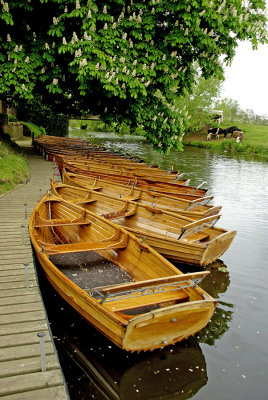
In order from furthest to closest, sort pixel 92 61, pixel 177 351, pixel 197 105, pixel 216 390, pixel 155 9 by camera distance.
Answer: pixel 197 105
pixel 155 9
pixel 92 61
pixel 177 351
pixel 216 390

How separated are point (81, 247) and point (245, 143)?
3740cm

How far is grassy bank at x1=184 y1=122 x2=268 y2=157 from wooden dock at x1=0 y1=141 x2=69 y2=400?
35.3m

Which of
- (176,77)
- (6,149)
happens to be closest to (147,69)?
(176,77)

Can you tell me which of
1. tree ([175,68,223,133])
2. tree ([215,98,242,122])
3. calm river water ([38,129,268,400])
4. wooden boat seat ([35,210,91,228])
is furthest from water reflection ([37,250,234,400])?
tree ([215,98,242,122])

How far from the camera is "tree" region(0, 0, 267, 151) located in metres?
11.0

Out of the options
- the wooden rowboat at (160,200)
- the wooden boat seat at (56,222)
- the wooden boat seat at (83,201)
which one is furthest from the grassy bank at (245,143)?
the wooden boat seat at (56,222)

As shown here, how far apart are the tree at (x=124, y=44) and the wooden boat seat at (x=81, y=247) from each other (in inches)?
252

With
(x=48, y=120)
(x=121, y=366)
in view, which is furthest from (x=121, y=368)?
(x=48, y=120)

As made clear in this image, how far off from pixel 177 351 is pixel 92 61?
961 cm

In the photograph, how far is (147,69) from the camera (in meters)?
11.9

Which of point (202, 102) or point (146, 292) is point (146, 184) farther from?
point (202, 102)

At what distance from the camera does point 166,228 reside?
833 cm

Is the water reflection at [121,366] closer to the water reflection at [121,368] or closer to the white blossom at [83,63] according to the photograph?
the water reflection at [121,368]

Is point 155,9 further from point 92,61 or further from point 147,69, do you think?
point 92,61
